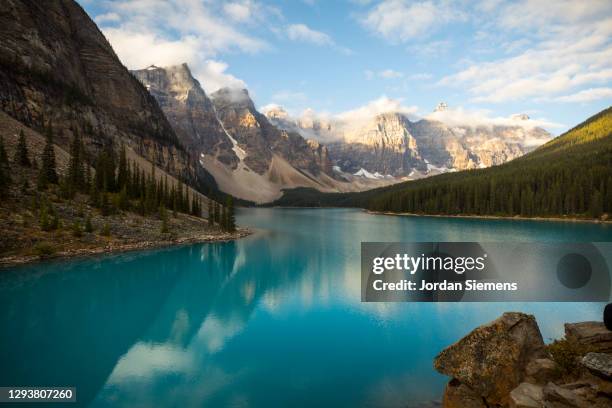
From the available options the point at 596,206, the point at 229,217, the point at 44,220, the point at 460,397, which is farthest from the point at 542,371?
the point at 596,206

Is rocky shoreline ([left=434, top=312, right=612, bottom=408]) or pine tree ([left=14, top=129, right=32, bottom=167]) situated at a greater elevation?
pine tree ([left=14, top=129, right=32, bottom=167])

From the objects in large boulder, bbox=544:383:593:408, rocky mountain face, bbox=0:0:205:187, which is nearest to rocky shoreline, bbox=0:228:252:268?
rocky mountain face, bbox=0:0:205:187

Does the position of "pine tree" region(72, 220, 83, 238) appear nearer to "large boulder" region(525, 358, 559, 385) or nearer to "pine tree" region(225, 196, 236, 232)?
"pine tree" region(225, 196, 236, 232)

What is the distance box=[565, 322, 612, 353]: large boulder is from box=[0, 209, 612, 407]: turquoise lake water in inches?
185

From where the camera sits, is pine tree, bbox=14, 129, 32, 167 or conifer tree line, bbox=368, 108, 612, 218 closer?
pine tree, bbox=14, 129, 32, 167

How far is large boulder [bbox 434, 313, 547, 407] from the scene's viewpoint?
9.84 metres

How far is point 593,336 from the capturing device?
9.57 m

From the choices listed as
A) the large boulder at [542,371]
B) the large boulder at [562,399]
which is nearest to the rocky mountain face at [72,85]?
the large boulder at [542,371]

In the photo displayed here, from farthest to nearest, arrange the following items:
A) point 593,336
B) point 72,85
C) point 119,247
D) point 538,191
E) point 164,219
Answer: point 538,191 < point 72,85 < point 164,219 < point 119,247 < point 593,336

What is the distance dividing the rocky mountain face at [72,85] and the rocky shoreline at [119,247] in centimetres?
3492

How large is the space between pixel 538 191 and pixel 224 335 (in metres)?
116

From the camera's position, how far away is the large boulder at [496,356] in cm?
984

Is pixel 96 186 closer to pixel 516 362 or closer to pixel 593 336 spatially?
pixel 516 362

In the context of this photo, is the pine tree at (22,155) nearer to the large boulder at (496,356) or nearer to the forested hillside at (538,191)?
the large boulder at (496,356)
